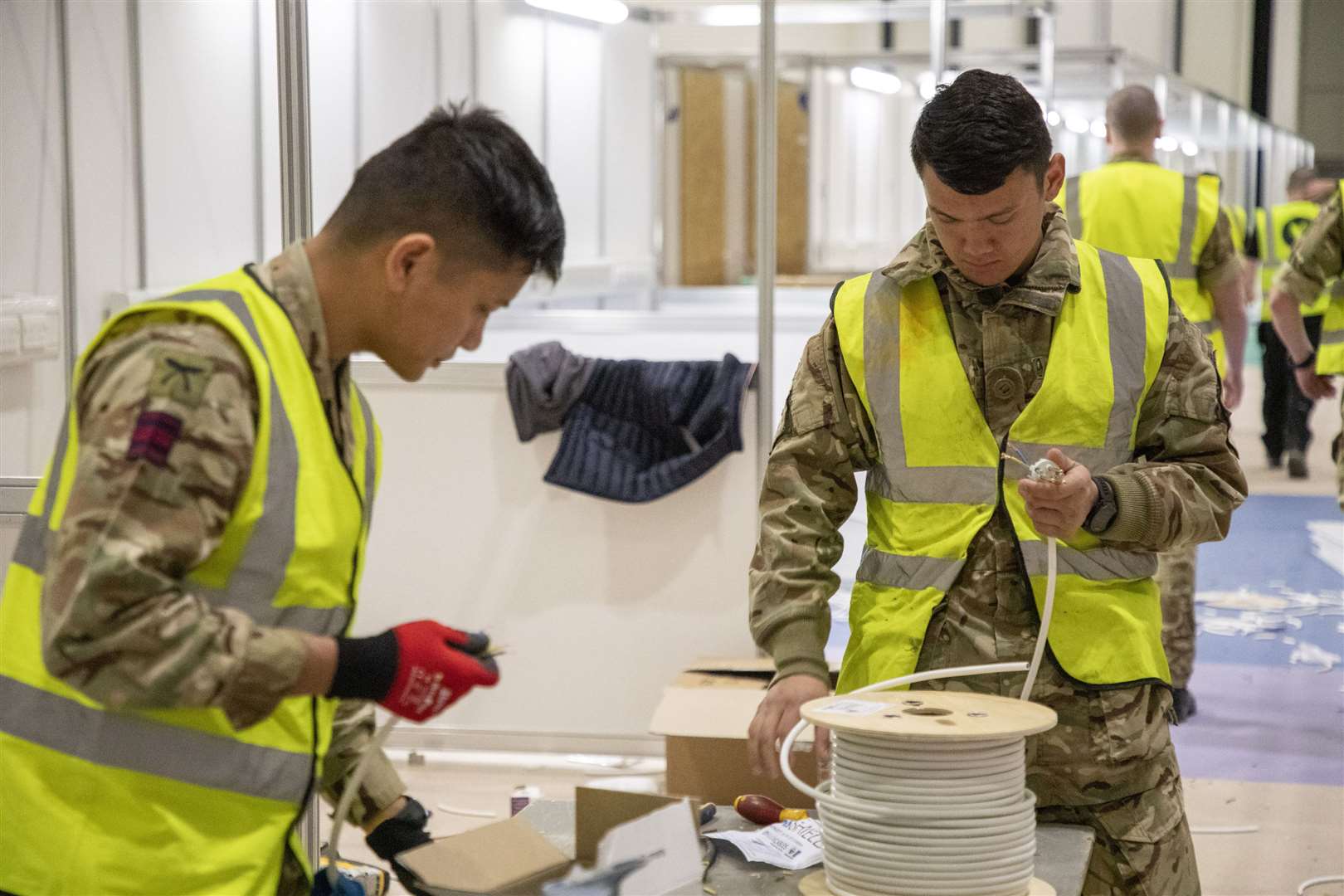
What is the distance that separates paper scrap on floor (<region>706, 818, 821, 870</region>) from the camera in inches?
65.4

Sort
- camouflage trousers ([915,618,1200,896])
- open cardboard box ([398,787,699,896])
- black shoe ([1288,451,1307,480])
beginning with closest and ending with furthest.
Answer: open cardboard box ([398,787,699,896]) → camouflage trousers ([915,618,1200,896]) → black shoe ([1288,451,1307,480])

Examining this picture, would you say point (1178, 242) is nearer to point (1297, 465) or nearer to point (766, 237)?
point (766, 237)

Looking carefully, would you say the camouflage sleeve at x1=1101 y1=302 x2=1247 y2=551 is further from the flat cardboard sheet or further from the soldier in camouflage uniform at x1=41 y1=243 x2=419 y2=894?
the soldier in camouflage uniform at x1=41 y1=243 x2=419 y2=894

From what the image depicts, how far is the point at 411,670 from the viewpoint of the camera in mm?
1240

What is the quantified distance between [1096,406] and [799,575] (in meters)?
0.42

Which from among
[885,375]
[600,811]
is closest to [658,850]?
[600,811]

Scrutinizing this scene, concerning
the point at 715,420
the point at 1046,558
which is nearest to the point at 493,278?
the point at 1046,558

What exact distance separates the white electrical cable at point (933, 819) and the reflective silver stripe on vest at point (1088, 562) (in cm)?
36

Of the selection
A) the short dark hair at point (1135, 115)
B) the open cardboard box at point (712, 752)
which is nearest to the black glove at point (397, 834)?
the open cardboard box at point (712, 752)

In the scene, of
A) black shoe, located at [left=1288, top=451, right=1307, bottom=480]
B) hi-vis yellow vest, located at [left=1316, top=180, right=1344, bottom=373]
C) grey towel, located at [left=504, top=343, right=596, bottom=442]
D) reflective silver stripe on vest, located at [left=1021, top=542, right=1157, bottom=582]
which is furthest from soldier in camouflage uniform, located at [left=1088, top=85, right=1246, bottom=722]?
black shoe, located at [left=1288, top=451, right=1307, bottom=480]

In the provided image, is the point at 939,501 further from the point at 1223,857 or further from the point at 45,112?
the point at 45,112

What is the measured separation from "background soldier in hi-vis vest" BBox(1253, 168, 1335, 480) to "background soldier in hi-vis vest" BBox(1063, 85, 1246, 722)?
4400 millimetres

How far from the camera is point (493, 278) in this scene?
136 centimetres

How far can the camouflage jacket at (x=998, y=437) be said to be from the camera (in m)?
1.83
